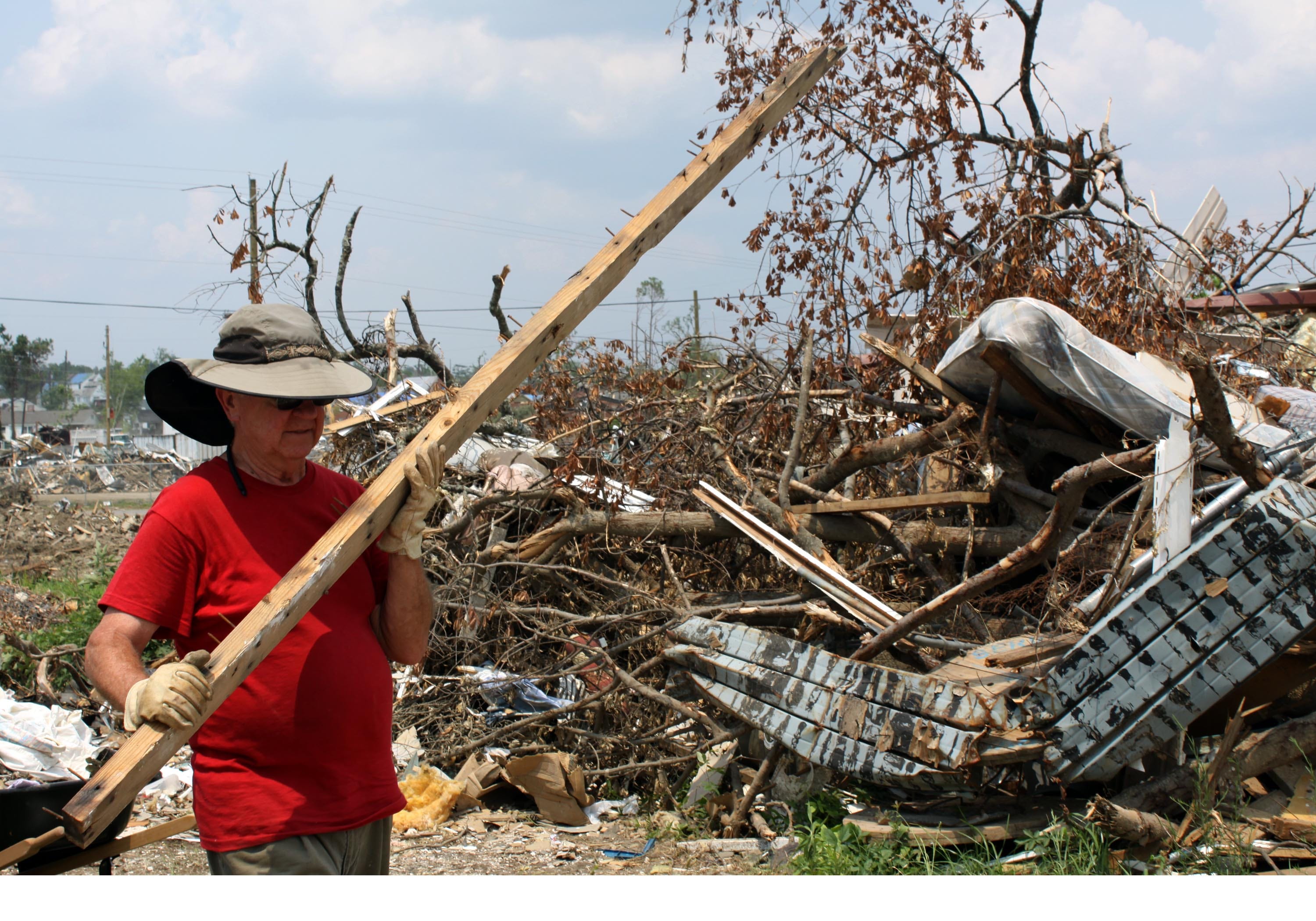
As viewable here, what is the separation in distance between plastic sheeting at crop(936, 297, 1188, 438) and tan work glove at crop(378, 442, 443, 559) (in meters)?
3.05

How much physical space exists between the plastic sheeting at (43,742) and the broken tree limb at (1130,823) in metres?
4.61

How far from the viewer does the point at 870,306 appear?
7.00m

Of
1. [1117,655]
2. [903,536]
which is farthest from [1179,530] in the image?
[903,536]

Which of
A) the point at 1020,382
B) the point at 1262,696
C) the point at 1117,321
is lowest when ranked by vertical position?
the point at 1262,696

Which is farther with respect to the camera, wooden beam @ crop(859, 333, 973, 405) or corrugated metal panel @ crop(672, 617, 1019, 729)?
wooden beam @ crop(859, 333, 973, 405)

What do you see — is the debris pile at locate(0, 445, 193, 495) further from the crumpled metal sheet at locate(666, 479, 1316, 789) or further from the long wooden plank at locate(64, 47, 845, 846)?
the long wooden plank at locate(64, 47, 845, 846)

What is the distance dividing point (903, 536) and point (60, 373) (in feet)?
328

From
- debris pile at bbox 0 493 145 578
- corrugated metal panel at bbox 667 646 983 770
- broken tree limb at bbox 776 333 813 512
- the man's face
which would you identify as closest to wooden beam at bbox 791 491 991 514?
broken tree limb at bbox 776 333 813 512

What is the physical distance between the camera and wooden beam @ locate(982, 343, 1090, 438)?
438cm

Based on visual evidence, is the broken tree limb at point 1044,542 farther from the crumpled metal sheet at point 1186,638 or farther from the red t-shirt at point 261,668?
the red t-shirt at point 261,668

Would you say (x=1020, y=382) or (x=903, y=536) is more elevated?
(x=1020, y=382)

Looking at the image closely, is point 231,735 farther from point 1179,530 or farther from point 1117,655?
point 1179,530
